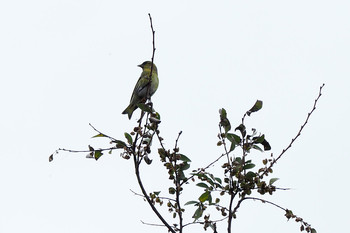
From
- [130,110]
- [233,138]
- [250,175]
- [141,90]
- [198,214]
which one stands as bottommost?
[198,214]

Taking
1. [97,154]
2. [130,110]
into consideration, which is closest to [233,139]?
[97,154]

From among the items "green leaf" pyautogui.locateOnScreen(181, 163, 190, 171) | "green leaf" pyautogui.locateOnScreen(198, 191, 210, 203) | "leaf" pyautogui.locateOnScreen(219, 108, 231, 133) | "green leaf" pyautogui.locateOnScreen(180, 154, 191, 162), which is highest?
"leaf" pyautogui.locateOnScreen(219, 108, 231, 133)

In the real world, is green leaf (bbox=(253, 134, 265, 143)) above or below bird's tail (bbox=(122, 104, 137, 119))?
below

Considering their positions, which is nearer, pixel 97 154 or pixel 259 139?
pixel 259 139

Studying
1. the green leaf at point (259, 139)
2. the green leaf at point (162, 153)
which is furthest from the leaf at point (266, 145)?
the green leaf at point (162, 153)

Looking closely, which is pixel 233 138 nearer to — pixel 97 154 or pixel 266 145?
pixel 266 145

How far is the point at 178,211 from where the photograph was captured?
2.72 m

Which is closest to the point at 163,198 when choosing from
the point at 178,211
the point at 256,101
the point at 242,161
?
the point at 178,211

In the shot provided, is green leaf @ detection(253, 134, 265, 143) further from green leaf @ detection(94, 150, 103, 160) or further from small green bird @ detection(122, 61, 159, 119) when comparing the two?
small green bird @ detection(122, 61, 159, 119)

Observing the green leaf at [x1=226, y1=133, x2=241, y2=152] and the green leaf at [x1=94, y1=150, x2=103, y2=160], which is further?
the green leaf at [x1=94, y1=150, x2=103, y2=160]

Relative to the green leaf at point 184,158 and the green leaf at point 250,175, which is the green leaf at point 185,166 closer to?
the green leaf at point 184,158

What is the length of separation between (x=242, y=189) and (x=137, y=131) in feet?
2.60

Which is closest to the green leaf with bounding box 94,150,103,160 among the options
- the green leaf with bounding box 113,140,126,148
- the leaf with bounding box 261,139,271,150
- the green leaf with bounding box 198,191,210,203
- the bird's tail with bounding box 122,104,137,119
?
the green leaf with bounding box 113,140,126,148

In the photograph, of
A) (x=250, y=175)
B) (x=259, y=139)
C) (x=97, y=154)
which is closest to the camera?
(x=250, y=175)
